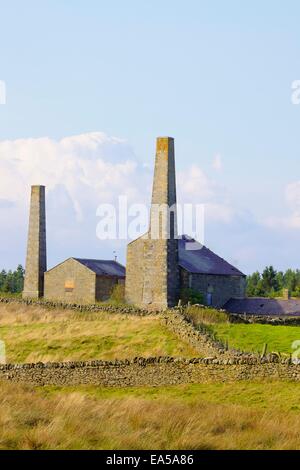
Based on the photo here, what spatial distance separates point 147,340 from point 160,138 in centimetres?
1827

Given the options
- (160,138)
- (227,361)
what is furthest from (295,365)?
(160,138)

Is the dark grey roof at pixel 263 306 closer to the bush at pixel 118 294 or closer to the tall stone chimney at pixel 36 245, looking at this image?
the bush at pixel 118 294

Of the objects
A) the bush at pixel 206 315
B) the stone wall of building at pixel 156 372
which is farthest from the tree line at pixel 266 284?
the stone wall of building at pixel 156 372

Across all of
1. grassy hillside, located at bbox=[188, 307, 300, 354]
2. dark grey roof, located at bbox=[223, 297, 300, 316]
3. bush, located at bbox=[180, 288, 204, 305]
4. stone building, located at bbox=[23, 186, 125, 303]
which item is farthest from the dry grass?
stone building, located at bbox=[23, 186, 125, 303]

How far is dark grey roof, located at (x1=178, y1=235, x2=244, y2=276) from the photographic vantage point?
66.4 meters

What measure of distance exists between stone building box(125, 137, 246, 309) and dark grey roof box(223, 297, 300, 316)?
92 centimetres

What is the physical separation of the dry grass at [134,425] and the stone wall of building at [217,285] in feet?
129

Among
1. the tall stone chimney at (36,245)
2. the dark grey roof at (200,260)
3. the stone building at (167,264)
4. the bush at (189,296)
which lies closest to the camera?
the stone building at (167,264)

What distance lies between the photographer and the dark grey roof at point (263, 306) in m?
66.1

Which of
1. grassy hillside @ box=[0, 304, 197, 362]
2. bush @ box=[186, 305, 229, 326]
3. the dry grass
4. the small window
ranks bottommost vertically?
the dry grass

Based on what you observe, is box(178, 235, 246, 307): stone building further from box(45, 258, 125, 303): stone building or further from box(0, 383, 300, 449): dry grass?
box(0, 383, 300, 449): dry grass

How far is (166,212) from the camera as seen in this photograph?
61.5m
